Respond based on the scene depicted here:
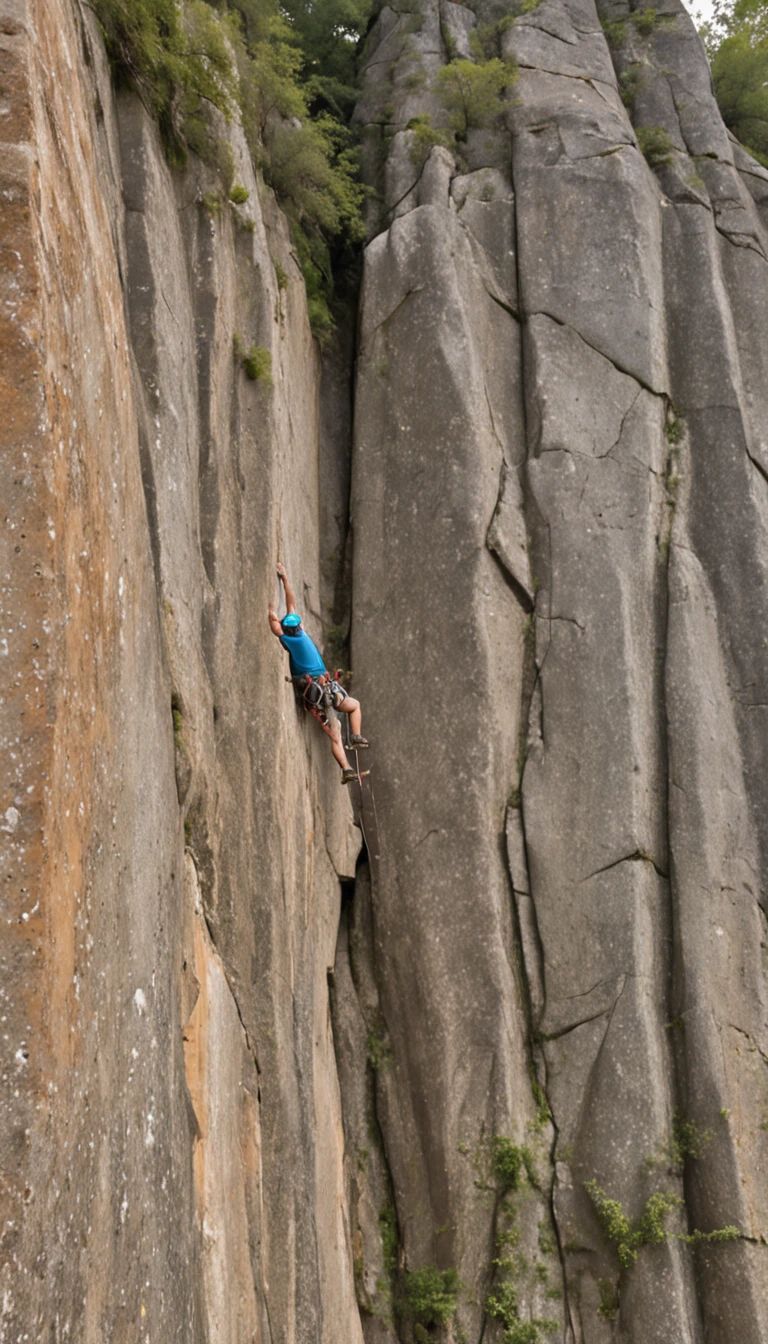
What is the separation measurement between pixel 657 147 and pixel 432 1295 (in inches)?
637

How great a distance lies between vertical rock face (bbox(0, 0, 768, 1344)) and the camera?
505 cm

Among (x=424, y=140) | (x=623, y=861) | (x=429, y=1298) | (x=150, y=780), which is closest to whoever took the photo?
(x=150, y=780)

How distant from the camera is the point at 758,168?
55.8ft

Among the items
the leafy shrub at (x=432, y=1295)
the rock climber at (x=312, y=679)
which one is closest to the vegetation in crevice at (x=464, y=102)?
the rock climber at (x=312, y=679)

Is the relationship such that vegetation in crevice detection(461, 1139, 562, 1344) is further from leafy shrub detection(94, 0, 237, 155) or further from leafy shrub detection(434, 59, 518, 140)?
leafy shrub detection(434, 59, 518, 140)

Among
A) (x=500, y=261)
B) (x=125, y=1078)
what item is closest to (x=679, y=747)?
(x=500, y=261)

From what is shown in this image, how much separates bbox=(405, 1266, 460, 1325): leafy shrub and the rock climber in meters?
5.42

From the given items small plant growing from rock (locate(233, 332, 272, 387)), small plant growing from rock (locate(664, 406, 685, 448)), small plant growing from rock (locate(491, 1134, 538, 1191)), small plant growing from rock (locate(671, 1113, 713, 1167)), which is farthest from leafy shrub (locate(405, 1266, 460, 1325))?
small plant growing from rock (locate(664, 406, 685, 448))

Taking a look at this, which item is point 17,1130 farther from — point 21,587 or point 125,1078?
point 21,587

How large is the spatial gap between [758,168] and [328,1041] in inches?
604

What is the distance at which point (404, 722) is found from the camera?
42.5 ft

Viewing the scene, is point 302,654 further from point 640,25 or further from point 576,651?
point 640,25

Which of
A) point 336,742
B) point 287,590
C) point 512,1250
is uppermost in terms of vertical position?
point 287,590

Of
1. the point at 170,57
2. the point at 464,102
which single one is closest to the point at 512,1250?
the point at 170,57
